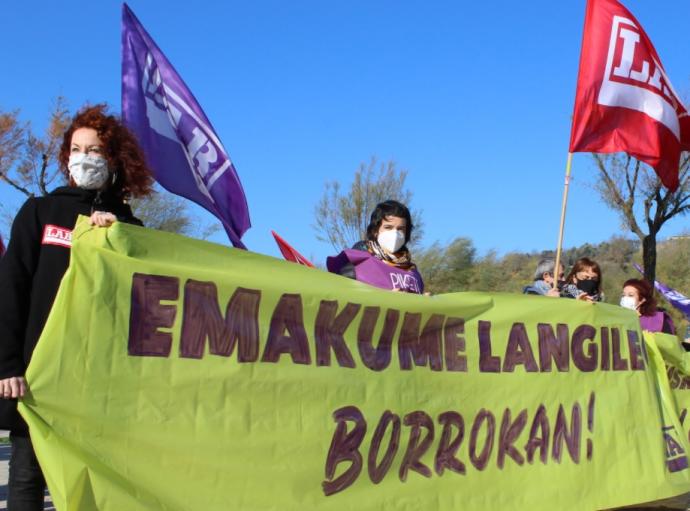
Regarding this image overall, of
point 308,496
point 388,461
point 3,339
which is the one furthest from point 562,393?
point 3,339

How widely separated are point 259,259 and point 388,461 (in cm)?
100

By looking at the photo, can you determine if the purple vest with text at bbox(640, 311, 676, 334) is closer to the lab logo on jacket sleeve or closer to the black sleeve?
the lab logo on jacket sleeve

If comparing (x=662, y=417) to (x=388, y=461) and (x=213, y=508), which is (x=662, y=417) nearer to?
(x=388, y=461)

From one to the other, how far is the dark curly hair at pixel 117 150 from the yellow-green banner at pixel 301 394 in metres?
0.26

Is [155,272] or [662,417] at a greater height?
[155,272]

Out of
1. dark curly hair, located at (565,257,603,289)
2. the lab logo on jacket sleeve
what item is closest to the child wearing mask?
dark curly hair, located at (565,257,603,289)

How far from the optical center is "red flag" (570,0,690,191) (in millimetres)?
5828

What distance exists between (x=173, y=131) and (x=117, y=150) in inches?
96.9

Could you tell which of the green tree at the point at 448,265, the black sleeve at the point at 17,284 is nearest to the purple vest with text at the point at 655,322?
the black sleeve at the point at 17,284

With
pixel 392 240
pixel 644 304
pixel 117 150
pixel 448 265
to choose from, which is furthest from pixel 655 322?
pixel 448 265

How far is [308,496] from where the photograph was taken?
304 centimetres

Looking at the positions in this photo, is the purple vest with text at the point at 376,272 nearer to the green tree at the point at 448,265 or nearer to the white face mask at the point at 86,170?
the white face mask at the point at 86,170

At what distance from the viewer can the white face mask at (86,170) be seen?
2873mm

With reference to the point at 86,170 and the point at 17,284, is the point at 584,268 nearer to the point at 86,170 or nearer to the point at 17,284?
the point at 86,170
